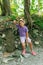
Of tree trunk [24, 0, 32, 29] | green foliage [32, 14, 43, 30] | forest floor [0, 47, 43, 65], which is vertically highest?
tree trunk [24, 0, 32, 29]

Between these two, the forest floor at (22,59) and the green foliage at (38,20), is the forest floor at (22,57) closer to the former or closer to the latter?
the forest floor at (22,59)

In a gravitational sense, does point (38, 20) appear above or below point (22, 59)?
above

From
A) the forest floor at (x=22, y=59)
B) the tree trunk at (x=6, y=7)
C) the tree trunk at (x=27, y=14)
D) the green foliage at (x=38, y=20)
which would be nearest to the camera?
the forest floor at (x=22, y=59)

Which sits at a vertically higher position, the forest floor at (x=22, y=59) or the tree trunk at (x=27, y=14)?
the tree trunk at (x=27, y=14)

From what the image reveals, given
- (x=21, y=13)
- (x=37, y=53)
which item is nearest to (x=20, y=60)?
(x=37, y=53)

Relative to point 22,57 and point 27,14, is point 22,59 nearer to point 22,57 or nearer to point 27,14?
point 22,57

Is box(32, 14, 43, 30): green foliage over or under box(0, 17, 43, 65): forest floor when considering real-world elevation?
over

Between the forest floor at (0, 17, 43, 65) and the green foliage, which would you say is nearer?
the forest floor at (0, 17, 43, 65)

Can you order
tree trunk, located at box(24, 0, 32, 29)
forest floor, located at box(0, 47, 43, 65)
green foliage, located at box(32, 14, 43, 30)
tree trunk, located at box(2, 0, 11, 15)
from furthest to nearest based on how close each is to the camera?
tree trunk, located at box(2, 0, 11, 15), green foliage, located at box(32, 14, 43, 30), tree trunk, located at box(24, 0, 32, 29), forest floor, located at box(0, 47, 43, 65)

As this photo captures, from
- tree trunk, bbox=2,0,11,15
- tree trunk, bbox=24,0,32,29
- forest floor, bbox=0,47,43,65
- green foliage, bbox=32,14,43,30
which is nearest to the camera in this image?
forest floor, bbox=0,47,43,65

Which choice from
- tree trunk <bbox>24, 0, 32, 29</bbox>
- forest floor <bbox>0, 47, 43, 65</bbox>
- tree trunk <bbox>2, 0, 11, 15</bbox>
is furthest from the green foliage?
forest floor <bbox>0, 47, 43, 65</bbox>

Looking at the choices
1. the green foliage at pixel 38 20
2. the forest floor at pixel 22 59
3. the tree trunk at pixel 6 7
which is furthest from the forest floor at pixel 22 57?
the tree trunk at pixel 6 7

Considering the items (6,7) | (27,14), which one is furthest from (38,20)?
(6,7)

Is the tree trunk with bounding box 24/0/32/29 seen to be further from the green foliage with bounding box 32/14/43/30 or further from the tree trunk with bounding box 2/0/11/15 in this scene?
the tree trunk with bounding box 2/0/11/15
